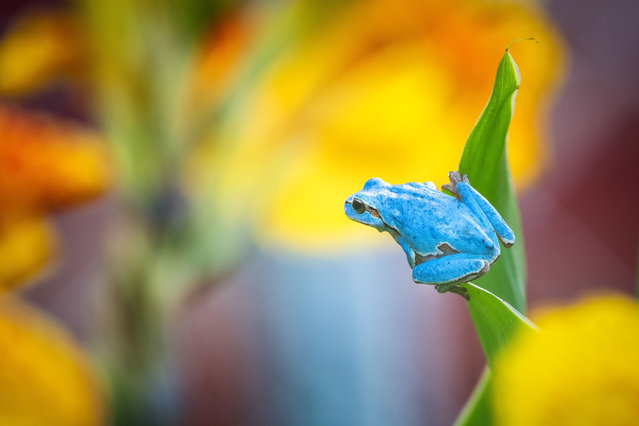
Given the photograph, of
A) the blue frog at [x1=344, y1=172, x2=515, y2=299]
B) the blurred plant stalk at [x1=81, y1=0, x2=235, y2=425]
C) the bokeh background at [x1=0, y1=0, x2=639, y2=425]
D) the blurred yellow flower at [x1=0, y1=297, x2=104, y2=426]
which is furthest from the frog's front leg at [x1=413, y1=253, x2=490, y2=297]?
the blurred yellow flower at [x1=0, y1=297, x2=104, y2=426]

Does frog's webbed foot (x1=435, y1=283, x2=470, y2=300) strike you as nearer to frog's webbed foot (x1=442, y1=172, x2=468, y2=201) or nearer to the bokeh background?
frog's webbed foot (x1=442, y1=172, x2=468, y2=201)

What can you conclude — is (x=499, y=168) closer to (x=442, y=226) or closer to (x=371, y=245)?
(x=442, y=226)

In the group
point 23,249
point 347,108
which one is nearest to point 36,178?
point 23,249

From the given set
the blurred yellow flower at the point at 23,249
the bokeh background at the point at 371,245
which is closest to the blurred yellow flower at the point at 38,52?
the bokeh background at the point at 371,245

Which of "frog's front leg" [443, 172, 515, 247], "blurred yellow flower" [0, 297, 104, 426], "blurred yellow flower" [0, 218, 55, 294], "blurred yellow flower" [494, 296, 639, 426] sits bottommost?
"blurred yellow flower" [0, 297, 104, 426]

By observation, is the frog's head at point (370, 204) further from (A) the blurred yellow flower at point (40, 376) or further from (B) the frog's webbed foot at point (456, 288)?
(A) the blurred yellow flower at point (40, 376)

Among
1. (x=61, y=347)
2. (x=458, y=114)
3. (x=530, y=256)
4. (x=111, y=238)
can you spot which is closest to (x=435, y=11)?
(x=458, y=114)
